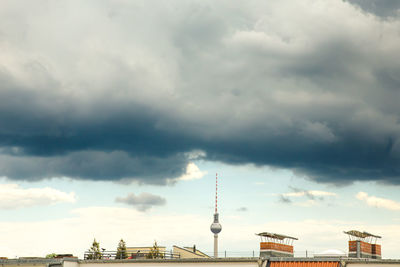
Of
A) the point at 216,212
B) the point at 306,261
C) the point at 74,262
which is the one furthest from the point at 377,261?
the point at 216,212

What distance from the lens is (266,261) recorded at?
50.6 metres

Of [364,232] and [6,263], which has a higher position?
[364,232]

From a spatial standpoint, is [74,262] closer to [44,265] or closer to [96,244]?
[44,265]

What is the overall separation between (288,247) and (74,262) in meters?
22.2

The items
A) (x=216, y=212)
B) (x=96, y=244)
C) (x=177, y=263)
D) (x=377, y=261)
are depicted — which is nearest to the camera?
(x=377, y=261)

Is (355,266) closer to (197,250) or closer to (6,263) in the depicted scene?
(6,263)

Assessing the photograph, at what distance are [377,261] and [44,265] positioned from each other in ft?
109

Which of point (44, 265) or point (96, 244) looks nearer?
point (44, 265)

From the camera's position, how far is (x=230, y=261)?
51.3 meters

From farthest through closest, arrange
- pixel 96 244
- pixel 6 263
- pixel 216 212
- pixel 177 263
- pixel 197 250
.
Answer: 1. pixel 216 212
2. pixel 197 250
3. pixel 96 244
4. pixel 6 263
5. pixel 177 263

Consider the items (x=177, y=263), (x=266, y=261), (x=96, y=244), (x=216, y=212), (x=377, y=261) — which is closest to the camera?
(x=377, y=261)

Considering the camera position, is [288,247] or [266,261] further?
[288,247]

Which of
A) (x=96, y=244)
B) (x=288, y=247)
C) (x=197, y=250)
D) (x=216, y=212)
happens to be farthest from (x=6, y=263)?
(x=216, y=212)

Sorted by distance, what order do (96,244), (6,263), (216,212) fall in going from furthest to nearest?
(216,212), (96,244), (6,263)
